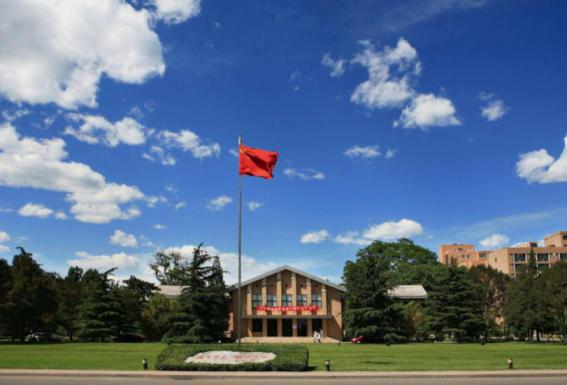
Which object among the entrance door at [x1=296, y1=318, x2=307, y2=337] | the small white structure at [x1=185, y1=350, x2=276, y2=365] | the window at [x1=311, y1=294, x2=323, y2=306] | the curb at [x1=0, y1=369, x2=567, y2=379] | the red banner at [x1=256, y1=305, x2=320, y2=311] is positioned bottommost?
the entrance door at [x1=296, y1=318, x2=307, y2=337]

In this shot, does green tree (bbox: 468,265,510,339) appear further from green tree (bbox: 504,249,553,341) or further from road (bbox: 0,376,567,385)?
road (bbox: 0,376,567,385)

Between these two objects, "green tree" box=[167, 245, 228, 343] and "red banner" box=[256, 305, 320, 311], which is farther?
"red banner" box=[256, 305, 320, 311]

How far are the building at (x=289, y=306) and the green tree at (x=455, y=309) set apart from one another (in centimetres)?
1115

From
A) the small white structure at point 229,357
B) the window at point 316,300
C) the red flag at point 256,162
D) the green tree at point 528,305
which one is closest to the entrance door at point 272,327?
the window at point 316,300

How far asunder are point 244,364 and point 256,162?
9.38 m

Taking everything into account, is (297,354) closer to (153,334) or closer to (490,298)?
(153,334)

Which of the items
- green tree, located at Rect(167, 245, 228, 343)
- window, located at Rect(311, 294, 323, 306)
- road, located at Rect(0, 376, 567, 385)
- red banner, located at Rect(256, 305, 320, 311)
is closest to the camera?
road, located at Rect(0, 376, 567, 385)

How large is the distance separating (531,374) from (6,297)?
46085 mm

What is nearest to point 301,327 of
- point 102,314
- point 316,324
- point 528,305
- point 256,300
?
point 316,324

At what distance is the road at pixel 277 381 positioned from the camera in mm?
19422

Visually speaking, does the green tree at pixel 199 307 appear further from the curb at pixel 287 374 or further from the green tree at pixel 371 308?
the curb at pixel 287 374

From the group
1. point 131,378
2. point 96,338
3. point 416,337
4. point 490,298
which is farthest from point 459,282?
point 131,378


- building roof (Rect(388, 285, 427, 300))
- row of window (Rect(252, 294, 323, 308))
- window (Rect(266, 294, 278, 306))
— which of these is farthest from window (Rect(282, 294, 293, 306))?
building roof (Rect(388, 285, 427, 300))

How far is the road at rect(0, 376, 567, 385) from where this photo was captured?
765 inches
